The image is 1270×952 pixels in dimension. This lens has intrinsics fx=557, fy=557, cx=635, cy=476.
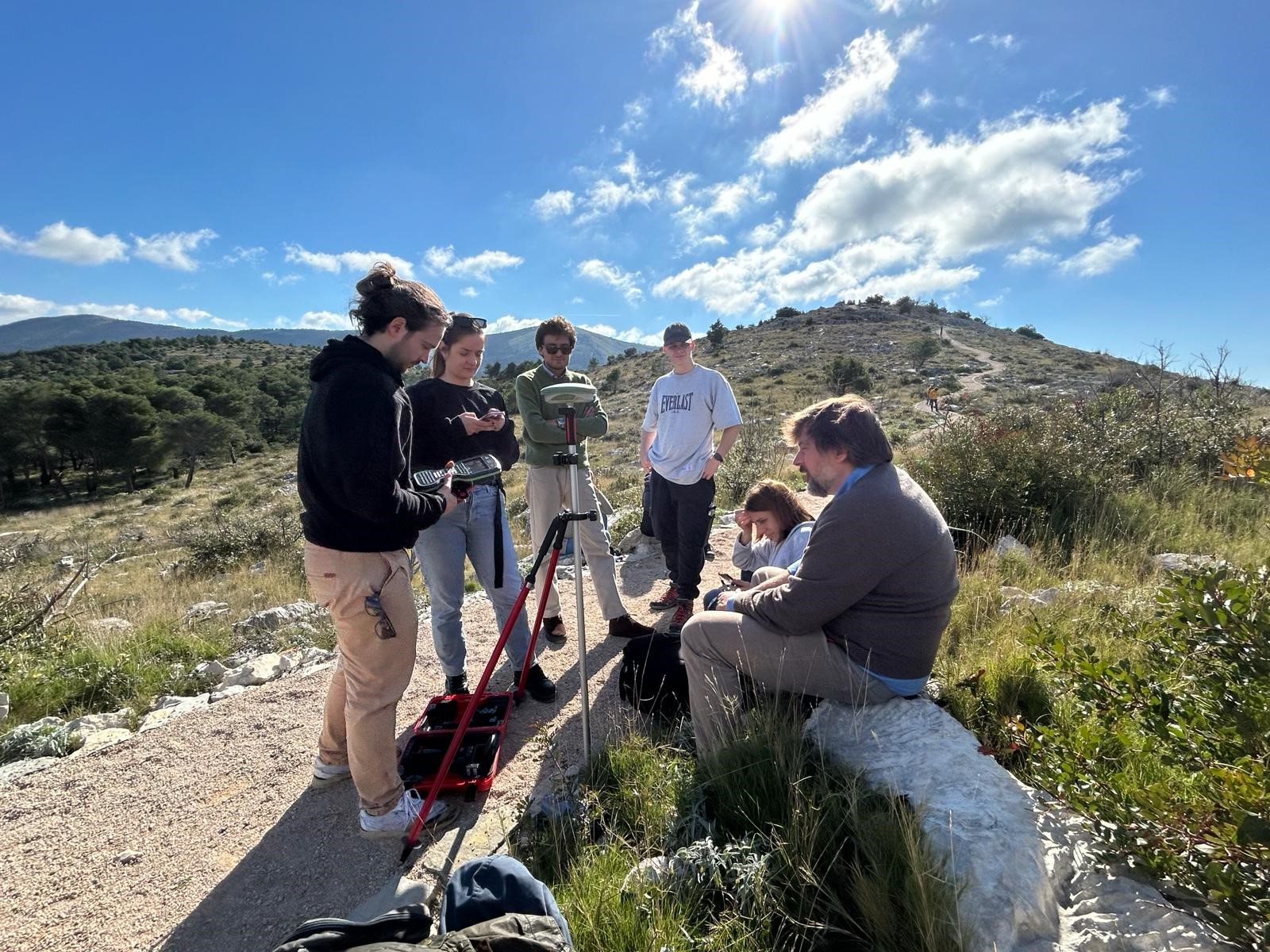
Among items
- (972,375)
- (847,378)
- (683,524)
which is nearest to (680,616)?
(683,524)

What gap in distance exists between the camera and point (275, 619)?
555cm

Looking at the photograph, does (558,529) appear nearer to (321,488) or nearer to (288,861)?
(321,488)

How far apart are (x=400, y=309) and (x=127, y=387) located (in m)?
52.3

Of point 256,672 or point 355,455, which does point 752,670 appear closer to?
point 355,455

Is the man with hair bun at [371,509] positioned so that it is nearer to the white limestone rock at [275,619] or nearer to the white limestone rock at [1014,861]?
the white limestone rock at [1014,861]

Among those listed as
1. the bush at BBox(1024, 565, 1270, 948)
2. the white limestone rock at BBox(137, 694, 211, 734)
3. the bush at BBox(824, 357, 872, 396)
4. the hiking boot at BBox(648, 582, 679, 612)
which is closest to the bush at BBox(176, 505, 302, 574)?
the white limestone rock at BBox(137, 694, 211, 734)

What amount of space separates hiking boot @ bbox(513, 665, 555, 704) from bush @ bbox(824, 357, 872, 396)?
81.4ft

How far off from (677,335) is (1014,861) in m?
3.51

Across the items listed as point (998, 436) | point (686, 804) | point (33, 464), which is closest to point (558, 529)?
point (686, 804)

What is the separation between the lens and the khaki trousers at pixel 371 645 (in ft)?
7.50

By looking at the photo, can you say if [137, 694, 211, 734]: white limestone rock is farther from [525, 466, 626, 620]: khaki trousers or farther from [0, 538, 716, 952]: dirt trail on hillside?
[525, 466, 626, 620]: khaki trousers

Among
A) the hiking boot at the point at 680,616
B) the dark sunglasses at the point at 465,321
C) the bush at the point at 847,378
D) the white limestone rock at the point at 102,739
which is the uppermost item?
the bush at the point at 847,378

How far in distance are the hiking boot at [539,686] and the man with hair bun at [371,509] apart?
113 cm

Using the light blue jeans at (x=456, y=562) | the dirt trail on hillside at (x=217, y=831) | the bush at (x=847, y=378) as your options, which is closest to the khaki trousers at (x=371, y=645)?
the dirt trail on hillside at (x=217, y=831)
